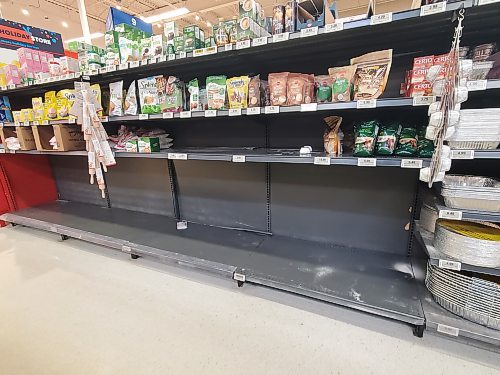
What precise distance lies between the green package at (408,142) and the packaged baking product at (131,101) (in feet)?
6.54

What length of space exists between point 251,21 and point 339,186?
4.25 ft

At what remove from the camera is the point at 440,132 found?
1.08m

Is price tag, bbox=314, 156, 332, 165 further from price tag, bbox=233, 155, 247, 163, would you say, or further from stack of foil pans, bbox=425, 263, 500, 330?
stack of foil pans, bbox=425, 263, 500, 330

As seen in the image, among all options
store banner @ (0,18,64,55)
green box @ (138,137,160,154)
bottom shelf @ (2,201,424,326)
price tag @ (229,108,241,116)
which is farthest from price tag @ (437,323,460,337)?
store banner @ (0,18,64,55)

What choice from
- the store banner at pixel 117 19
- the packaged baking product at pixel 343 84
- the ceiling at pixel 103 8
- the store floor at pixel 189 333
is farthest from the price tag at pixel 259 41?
the ceiling at pixel 103 8

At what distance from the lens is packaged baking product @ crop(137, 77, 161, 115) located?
1.91 meters

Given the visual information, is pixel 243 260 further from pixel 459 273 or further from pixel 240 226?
pixel 459 273

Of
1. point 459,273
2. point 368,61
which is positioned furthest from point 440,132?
point 459,273

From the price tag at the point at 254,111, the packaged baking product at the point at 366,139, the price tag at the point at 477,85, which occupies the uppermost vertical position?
the price tag at the point at 477,85

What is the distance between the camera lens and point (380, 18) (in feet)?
3.73

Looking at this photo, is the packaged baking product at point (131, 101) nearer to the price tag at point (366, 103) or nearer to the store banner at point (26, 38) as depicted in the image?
the price tag at point (366, 103)

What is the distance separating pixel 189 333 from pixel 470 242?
1.55 m

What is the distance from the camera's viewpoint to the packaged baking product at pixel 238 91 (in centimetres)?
159

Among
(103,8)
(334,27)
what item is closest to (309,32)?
(334,27)
